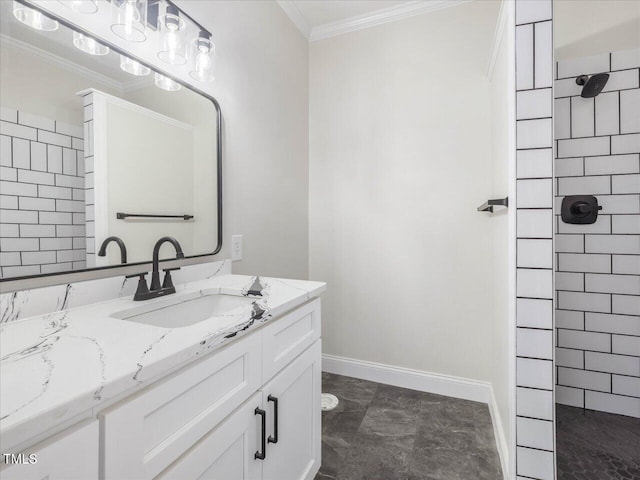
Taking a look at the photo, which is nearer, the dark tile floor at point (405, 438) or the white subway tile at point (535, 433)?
the white subway tile at point (535, 433)

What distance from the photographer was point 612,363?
1806mm

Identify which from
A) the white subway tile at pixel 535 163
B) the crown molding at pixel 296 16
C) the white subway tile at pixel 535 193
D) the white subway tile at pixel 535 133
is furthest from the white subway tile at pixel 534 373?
the crown molding at pixel 296 16

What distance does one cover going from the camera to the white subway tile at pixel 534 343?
114cm

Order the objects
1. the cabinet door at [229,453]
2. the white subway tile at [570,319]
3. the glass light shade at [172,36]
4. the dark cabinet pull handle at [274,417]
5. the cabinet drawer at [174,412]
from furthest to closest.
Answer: the white subway tile at [570,319] → the glass light shade at [172,36] → the dark cabinet pull handle at [274,417] → the cabinet door at [229,453] → the cabinet drawer at [174,412]

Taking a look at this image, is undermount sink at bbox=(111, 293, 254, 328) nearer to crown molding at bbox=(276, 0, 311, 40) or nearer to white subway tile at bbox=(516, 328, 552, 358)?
white subway tile at bbox=(516, 328, 552, 358)

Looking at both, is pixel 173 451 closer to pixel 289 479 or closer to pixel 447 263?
pixel 289 479

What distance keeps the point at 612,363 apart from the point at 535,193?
135cm

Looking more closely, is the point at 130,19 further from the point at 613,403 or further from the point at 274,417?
the point at 613,403

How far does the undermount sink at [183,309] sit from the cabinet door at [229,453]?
0.27 metres

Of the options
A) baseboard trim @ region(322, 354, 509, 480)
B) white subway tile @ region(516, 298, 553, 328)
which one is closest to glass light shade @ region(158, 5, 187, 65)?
white subway tile @ region(516, 298, 553, 328)

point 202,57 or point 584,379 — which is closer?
point 202,57

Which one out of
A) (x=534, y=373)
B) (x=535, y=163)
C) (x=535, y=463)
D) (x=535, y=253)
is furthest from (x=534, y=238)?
(x=535, y=463)

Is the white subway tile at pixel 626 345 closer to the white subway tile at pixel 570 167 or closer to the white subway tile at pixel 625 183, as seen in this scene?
the white subway tile at pixel 625 183

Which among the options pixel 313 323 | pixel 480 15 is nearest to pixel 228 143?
pixel 313 323
